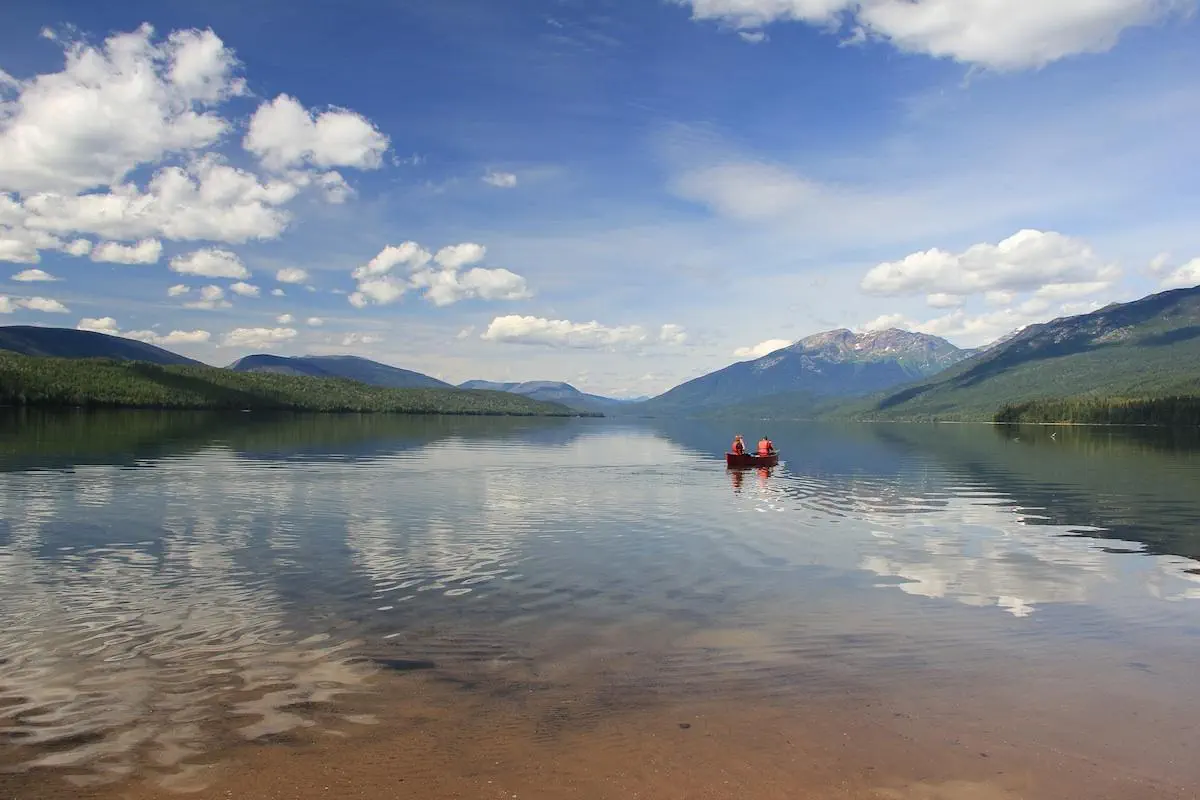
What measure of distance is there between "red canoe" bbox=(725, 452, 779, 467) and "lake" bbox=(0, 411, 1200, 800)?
114ft

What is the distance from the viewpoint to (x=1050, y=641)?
20.2 meters

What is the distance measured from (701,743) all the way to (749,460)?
66495mm

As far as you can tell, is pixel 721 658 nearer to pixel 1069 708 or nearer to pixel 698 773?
pixel 698 773

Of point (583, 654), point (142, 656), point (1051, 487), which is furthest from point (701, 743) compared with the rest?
point (1051, 487)

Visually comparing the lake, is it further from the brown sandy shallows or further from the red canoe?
the red canoe

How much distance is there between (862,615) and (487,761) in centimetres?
1417

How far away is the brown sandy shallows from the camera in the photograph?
11.5 meters

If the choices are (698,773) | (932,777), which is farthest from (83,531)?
(932,777)

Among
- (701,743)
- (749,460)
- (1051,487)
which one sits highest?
(749,460)

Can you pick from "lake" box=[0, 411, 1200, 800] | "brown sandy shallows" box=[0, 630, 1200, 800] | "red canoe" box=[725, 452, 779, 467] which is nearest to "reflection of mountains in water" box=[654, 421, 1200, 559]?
"lake" box=[0, 411, 1200, 800]

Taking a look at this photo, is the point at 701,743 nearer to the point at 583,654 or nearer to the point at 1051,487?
the point at 583,654

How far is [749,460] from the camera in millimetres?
78188

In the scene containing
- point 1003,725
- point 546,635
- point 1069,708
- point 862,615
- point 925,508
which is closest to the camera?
point 1003,725

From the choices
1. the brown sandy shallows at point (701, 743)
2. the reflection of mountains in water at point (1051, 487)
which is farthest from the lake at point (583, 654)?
the reflection of mountains in water at point (1051, 487)
